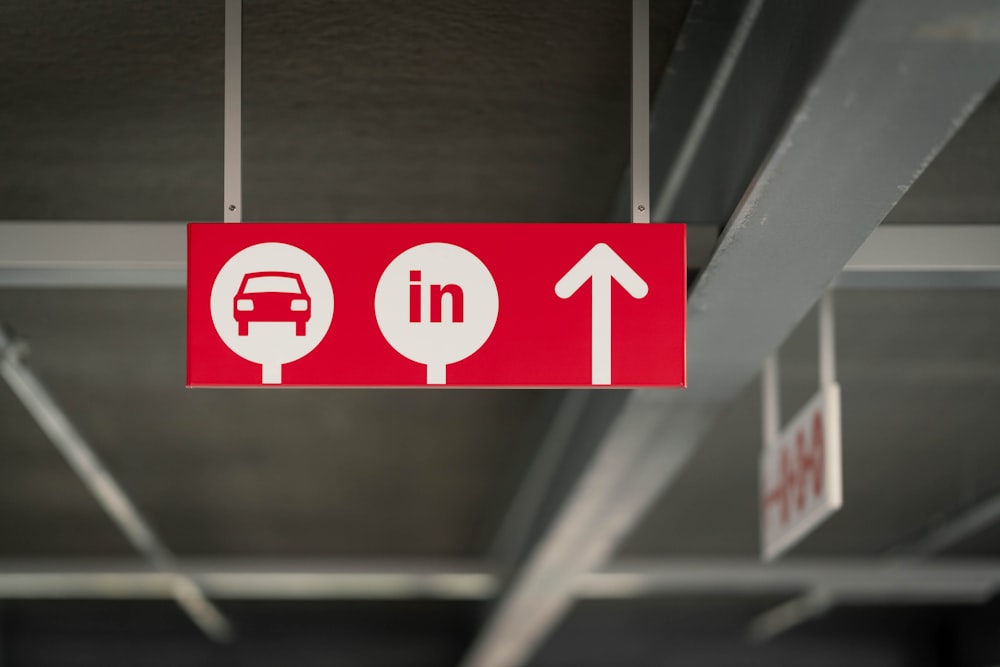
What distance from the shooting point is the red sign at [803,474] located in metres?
4.98

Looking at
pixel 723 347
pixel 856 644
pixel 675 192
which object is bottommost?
pixel 856 644

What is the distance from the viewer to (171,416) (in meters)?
7.40

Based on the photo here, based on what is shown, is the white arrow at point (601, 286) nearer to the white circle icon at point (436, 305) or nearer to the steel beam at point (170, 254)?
the white circle icon at point (436, 305)

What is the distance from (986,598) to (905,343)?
6629 mm

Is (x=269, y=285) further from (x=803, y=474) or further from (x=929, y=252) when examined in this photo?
(x=803, y=474)

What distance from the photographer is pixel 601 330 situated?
335cm

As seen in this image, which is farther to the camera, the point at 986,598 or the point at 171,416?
the point at 986,598

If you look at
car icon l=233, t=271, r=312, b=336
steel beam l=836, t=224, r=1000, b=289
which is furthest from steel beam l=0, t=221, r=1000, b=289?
car icon l=233, t=271, r=312, b=336

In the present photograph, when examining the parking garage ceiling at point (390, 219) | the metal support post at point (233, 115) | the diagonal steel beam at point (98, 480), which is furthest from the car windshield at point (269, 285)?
the diagonal steel beam at point (98, 480)

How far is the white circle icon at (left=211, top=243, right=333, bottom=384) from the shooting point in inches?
129

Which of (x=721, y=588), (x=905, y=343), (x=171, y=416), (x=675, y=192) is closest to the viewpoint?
(x=675, y=192)

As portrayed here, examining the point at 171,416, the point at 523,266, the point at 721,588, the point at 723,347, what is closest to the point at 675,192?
the point at 723,347

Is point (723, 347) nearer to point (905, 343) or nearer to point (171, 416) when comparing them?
point (905, 343)

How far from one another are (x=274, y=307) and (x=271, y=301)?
15mm
